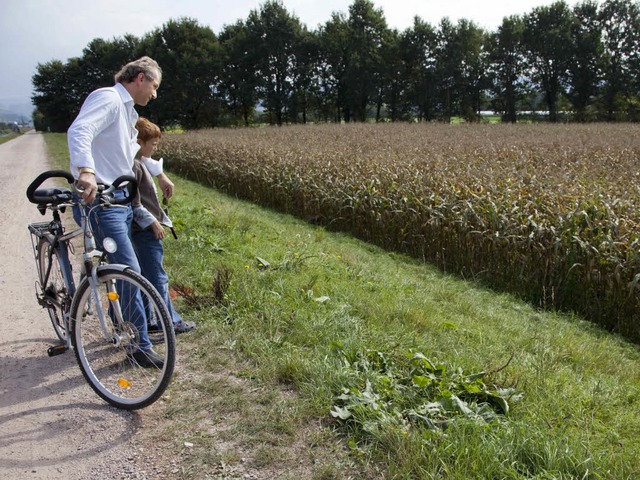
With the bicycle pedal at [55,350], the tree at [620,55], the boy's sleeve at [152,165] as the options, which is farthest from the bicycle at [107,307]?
the tree at [620,55]

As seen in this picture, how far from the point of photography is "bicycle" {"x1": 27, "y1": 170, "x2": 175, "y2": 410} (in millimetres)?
3176

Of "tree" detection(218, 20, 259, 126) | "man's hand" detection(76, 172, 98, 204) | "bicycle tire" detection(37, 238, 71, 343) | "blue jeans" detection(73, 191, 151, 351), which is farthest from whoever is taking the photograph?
"tree" detection(218, 20, 259, 126)

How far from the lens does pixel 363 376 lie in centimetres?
337

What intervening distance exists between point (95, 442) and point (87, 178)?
5.25 feet

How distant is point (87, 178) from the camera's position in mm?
3043

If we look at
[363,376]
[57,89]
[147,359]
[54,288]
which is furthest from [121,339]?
[57,89]

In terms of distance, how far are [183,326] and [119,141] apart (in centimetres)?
166

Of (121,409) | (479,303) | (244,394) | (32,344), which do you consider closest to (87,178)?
(121,409)

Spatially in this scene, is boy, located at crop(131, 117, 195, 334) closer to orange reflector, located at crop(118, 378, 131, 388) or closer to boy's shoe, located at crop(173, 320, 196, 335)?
boy's shoe, located at crop(173, 320, 196, 335)

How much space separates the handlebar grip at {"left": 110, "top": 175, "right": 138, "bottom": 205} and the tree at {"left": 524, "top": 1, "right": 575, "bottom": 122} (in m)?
55.7

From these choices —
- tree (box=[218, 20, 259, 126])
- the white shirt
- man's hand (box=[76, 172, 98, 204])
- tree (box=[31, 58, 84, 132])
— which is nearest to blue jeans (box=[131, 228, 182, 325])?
the white shirt

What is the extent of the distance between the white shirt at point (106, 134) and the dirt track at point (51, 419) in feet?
5.14

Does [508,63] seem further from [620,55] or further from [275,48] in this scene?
[275,48]

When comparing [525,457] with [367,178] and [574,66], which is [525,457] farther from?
[574,66]
